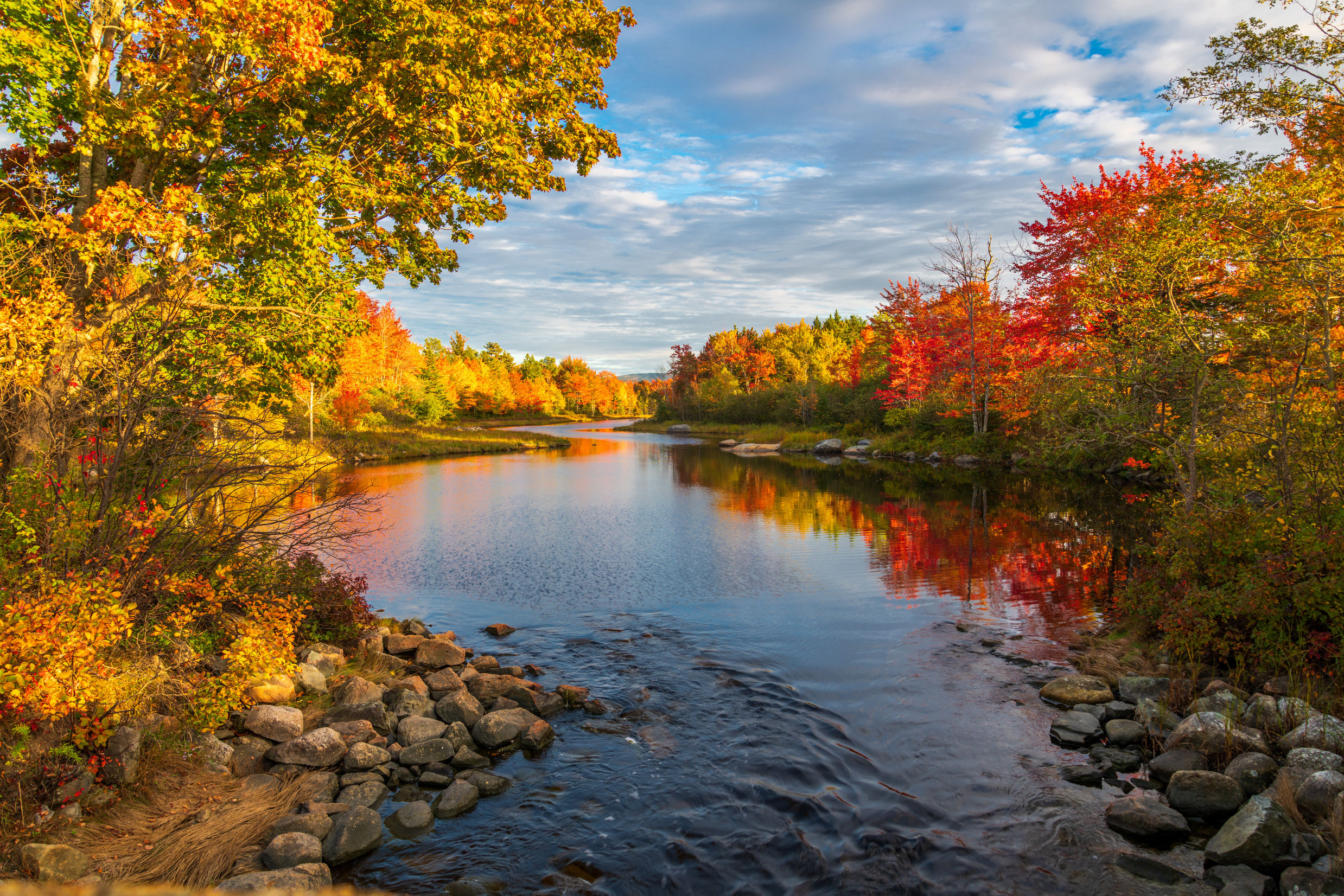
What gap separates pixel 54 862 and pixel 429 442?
1944 inches

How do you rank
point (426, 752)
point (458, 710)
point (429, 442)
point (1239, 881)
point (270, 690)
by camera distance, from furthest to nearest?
point (429, 442), point (458, 710), point (270, 690), point (426, 752), point (1239, 881)

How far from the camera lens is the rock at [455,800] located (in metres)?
6.59

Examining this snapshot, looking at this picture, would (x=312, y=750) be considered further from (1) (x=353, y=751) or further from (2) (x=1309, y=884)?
(2) (x=1309, y=884)

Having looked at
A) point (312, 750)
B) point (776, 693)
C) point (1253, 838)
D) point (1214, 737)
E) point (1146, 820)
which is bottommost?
point (776, 693)

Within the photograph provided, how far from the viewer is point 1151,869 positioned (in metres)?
5.61

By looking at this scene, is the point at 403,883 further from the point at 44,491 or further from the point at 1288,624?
the point at 1288,624

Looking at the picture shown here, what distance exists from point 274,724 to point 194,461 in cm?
374

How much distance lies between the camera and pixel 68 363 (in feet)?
28.0

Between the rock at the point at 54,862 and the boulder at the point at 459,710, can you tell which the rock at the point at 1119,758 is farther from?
the rock at the point at 54,862

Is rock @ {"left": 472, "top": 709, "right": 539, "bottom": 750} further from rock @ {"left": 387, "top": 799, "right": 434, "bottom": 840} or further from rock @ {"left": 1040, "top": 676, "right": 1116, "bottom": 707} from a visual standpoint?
rock @ {"left": 1040, "top": 676, "right": 1116, "bottom": 707}

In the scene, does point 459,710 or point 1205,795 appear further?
point 459,710

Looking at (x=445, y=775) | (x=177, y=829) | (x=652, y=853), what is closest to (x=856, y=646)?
(x=652, y=853)

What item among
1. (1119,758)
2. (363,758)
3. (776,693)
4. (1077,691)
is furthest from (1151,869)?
(363,758)

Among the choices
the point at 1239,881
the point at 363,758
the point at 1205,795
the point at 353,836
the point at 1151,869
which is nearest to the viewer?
the point at 1239,881
